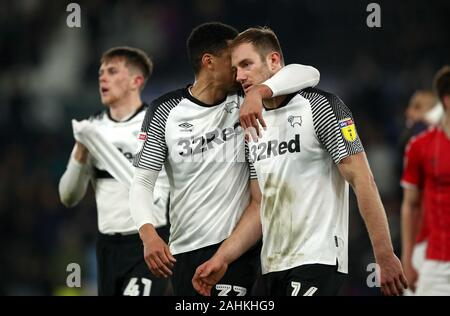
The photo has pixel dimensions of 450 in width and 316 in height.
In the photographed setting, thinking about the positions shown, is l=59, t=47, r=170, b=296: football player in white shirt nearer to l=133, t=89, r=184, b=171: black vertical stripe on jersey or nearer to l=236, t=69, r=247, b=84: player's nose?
l=133, t=89, r=184, b=171: black vertical stripe on jersey

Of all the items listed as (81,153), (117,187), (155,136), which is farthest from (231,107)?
(117,187)

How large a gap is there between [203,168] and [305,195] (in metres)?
0.68

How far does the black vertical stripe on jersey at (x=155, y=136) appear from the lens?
5.32m

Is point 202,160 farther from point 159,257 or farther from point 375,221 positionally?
point 375,221

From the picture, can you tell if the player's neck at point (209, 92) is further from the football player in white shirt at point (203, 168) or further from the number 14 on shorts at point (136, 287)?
the number 14 on shorts at point (136, 287)

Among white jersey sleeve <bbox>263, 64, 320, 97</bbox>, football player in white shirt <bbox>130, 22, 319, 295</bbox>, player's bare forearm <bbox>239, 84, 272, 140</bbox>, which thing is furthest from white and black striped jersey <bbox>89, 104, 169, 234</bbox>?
player's bare forearm <bbox>239, 84, 272, 140</bbox>

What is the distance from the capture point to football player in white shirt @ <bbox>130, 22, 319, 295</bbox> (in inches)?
208

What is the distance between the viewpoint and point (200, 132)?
533 cm

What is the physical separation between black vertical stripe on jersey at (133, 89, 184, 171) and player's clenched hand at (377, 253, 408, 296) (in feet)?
4.50

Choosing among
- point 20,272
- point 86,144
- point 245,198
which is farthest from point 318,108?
point 20,272

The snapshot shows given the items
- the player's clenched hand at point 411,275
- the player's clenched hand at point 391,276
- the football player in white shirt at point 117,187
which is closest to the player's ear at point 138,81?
the football player in white shirt at point 117,187

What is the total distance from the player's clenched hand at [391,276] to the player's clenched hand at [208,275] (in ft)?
2.72

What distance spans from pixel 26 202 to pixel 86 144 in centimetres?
533

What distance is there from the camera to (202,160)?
5312 mm
